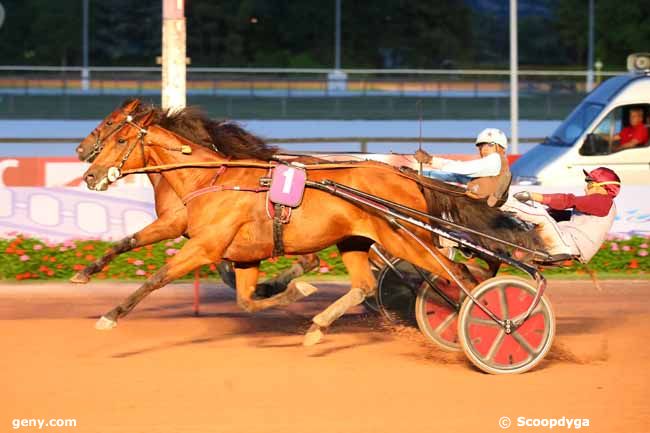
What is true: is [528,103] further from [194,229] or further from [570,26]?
[194,229]

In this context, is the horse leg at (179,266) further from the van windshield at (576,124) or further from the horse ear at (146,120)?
the van windshield at (576,124)

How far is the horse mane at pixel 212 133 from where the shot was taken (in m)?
9.05

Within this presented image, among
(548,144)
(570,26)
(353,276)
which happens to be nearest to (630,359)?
(353,276)

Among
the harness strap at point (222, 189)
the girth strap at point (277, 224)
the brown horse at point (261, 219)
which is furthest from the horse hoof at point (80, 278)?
the girth strap at point (277, 224)

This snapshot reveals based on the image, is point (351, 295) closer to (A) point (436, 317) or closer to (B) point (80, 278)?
(A) point (436, 317)

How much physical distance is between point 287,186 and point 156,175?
1239 mm

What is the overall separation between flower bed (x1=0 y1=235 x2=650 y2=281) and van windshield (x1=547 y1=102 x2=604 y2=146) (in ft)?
11.5

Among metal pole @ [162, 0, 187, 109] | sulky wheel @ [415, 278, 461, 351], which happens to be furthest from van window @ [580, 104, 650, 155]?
sulky wheel @ [415, 278, 461, 351]

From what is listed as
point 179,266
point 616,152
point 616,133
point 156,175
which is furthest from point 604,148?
point 179,266

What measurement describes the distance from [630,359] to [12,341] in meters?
4.37

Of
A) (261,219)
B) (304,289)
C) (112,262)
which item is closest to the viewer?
(261,219)

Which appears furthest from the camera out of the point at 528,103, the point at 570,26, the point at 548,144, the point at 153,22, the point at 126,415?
the point at 153,22

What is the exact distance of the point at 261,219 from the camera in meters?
8.54

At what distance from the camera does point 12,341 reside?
9000 millimetres
